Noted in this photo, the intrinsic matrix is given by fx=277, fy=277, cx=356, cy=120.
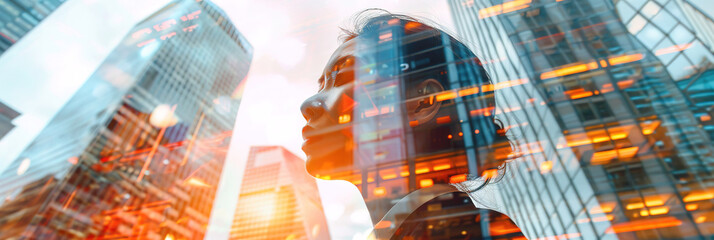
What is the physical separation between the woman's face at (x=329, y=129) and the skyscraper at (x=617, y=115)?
99 cm

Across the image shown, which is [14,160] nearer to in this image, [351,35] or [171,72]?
[171,72]

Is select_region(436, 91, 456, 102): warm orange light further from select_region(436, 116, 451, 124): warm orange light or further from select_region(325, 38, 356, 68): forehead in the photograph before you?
select_region(325, 38, 356, 68): forehead

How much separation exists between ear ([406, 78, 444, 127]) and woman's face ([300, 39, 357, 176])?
12.2 inches

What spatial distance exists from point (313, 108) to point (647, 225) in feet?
8.23

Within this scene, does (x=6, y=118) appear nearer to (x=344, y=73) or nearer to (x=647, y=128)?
(x=344, y=73)

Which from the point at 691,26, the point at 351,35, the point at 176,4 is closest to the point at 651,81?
the point at 691,26

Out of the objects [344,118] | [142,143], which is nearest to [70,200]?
[142,143]

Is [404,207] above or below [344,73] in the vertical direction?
below

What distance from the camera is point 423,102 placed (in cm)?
140

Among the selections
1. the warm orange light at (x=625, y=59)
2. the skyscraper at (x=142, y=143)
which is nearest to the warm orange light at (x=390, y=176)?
the warm orange light at (x=625, y=59)

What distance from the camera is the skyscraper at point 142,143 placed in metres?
24.3

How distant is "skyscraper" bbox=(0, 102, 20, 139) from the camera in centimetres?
1644

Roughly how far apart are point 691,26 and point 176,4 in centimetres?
4432

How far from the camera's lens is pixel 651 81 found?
3113mm
